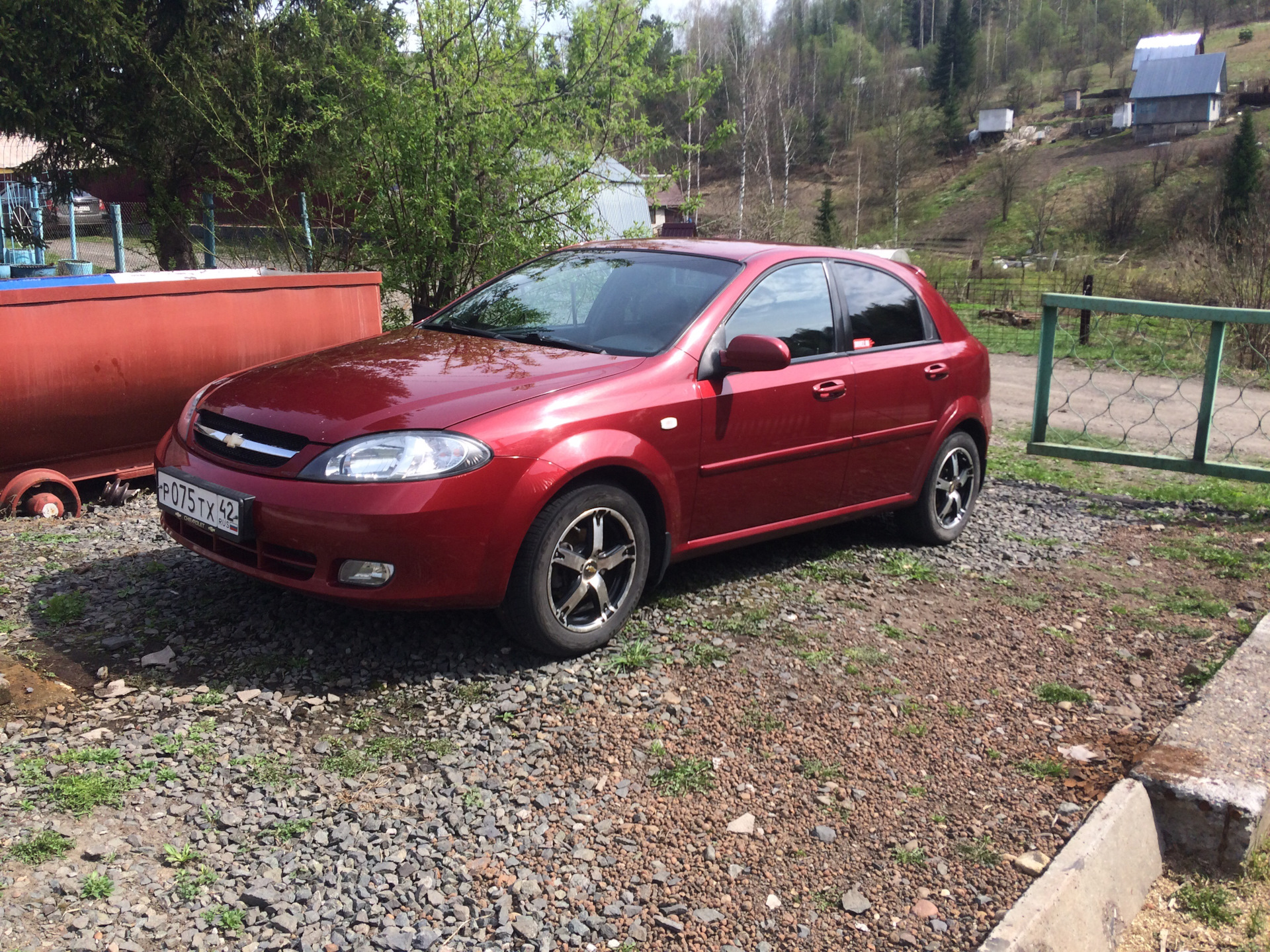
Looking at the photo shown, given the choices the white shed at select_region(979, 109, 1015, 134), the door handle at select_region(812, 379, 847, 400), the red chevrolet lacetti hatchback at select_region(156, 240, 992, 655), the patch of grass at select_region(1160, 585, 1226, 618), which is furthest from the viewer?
the white shed at select_region(979, 109, 1015, 134)

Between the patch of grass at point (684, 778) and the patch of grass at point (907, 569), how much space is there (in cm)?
239

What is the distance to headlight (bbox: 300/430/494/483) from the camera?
3.76 metres

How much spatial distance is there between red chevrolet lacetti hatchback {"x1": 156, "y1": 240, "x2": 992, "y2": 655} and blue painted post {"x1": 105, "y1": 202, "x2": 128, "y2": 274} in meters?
10.3

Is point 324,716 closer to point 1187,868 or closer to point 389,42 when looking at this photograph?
point 1187,868

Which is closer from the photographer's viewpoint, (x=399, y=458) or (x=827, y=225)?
(x=399, y=458)

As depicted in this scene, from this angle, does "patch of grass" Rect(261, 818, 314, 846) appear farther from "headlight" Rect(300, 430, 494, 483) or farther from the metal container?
the metal container

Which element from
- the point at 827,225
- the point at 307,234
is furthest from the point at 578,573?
the point at 827,225

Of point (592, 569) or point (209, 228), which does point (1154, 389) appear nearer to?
point (209, 228)

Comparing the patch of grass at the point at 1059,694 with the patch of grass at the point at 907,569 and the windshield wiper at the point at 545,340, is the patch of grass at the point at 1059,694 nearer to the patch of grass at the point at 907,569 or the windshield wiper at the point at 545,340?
the patch of grass at the point at 907,569

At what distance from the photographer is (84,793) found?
3029 mm

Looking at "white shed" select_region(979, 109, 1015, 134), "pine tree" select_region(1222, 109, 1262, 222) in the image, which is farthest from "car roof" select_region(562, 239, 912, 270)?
"white shed" select_region(979, 109, 1015, 134)

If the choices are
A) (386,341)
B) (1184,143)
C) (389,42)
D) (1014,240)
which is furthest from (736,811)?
(1184,143)

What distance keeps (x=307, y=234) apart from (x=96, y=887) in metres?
8.83

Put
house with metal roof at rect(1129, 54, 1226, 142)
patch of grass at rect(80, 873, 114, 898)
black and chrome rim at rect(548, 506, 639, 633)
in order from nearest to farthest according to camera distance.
Result: patch of grass at rect(80, 873, 114, 898) < black and chrome rim at rect(548, 506, 639, 633) < house with metal roof at rect(1129, 54, 1226, 142)
